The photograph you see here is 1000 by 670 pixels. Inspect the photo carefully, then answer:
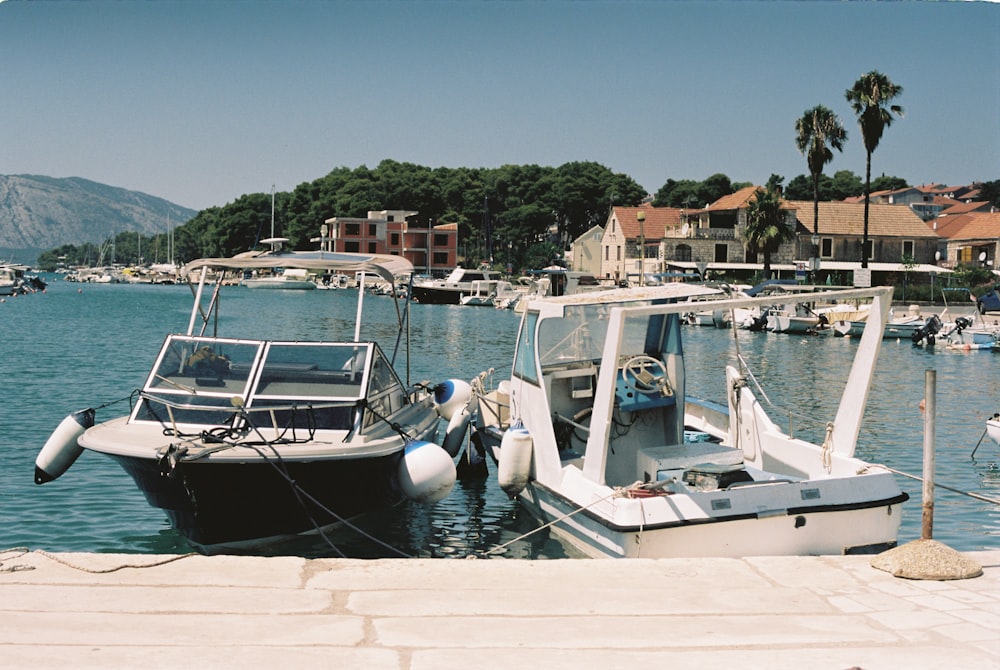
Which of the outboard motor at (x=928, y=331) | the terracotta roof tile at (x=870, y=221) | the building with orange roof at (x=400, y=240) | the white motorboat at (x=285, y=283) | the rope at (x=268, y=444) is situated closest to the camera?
the rope at (x=268, y=444)

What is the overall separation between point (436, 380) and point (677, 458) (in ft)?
68.6

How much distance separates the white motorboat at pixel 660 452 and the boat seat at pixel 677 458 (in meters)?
0.02

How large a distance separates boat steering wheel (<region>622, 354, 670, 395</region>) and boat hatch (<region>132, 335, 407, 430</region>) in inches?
127

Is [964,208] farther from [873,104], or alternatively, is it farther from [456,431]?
[456,431]

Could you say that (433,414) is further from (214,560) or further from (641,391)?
(214,560)

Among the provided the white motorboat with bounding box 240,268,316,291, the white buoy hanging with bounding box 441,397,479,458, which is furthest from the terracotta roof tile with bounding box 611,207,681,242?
the white buoy hanging with bounding box 441,397,479,458

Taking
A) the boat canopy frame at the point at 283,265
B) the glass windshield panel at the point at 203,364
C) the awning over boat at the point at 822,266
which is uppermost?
the awning over boat at the point at 822,266

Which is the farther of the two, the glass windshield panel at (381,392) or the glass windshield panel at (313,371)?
the glass windshield panel at (381,392)

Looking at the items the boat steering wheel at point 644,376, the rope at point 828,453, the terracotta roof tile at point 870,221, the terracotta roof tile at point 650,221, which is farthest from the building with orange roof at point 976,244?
the rope at point 828,453

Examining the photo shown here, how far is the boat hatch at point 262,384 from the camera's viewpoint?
11.7 meters

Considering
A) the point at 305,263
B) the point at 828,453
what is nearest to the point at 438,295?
the point at 305,263

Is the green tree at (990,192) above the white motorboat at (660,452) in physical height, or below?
above

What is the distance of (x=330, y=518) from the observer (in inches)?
469

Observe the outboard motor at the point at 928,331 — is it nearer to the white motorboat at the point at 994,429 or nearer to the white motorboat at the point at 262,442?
the white motorboat at the point at 994,429
